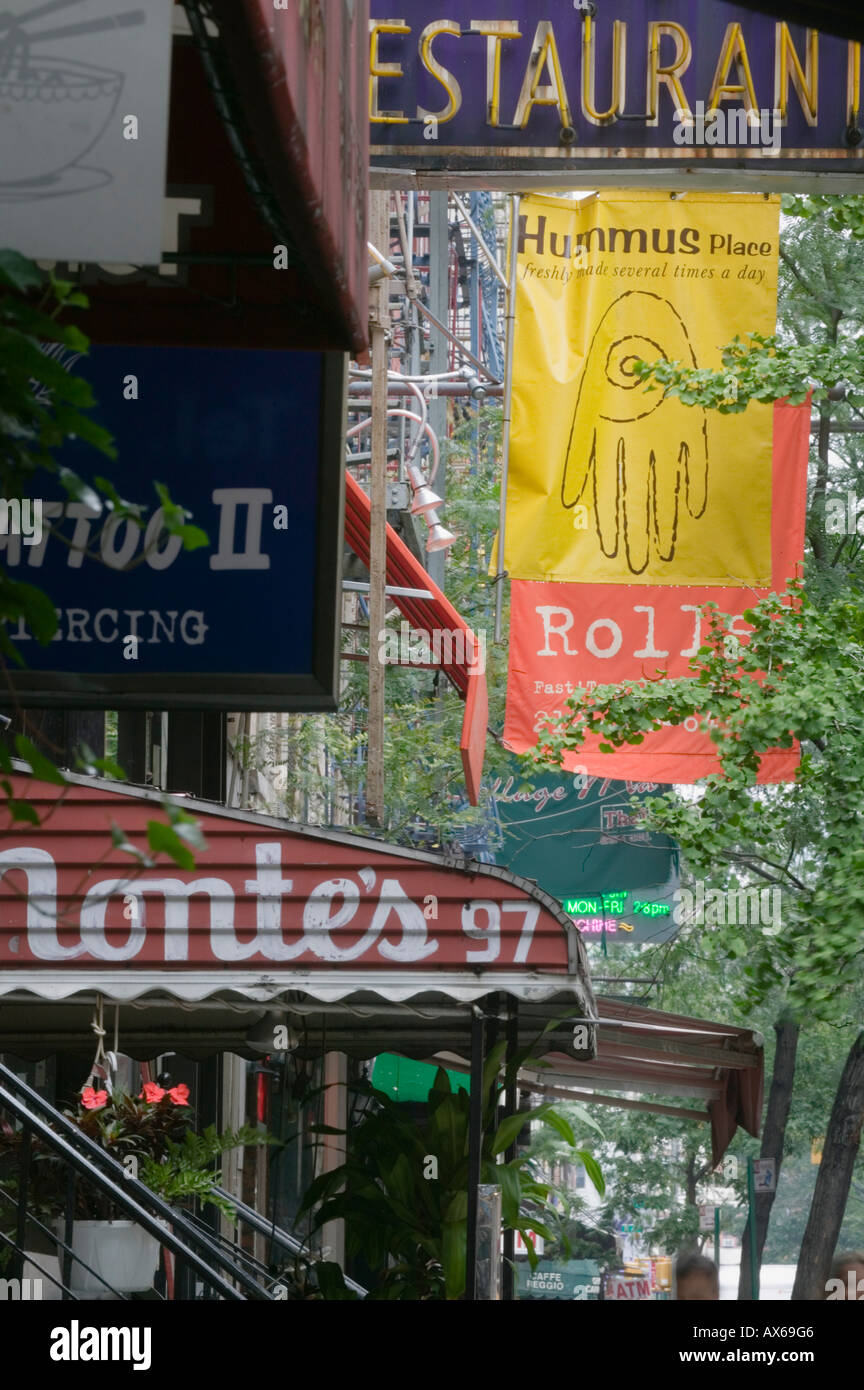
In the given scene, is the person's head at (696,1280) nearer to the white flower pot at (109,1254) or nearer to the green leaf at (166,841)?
the white flower pot at (109,1254)

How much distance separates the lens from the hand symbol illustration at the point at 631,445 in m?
10.1

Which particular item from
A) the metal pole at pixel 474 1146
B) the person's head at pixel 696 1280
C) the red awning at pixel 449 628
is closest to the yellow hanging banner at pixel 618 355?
the red awning at pixel 449 628

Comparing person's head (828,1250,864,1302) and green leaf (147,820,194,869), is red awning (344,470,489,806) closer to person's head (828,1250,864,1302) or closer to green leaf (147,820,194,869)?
person's head (828,1250,864,1302)

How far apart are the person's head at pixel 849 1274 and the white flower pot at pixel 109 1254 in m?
3.71

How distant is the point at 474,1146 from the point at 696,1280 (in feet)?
9.40

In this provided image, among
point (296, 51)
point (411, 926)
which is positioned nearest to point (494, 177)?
point (411, 926)

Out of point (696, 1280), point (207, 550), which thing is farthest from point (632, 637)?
point (207, 550)

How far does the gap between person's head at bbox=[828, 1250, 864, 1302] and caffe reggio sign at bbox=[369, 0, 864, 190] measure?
217 inches

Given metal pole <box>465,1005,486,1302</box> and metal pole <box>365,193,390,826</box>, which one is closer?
metal pole <box>465,1005,486,1302</box>

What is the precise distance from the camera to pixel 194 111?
3.44 m

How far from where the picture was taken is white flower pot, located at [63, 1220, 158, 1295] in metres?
7.00

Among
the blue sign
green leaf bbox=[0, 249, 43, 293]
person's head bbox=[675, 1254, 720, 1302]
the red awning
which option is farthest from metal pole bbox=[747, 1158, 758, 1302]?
green leaf bbox=[0, 249, 43, 293]

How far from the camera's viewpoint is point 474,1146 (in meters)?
7.04

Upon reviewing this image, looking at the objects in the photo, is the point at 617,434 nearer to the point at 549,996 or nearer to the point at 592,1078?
the point at 549,996
